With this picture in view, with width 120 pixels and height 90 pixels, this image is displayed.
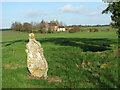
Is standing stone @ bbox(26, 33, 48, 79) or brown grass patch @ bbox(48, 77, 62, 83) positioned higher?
standing stone @ bbox(26, 33, 48, 79)

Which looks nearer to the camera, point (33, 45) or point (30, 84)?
point (30, 84)

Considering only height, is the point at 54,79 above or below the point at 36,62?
below

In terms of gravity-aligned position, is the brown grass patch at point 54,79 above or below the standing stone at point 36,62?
below

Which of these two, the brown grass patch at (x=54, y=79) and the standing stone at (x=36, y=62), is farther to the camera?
the standing stone at (x=36, y=62)

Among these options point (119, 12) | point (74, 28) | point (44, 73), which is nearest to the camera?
point (44, 73)

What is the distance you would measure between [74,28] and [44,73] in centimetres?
8770

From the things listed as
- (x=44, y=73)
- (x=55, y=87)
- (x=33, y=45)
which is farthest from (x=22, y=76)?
(x=55, y=87)

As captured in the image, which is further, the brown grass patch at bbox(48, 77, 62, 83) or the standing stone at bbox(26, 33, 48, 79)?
the standing stone at bbox(26, 33, 48, 79)

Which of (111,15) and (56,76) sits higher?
(111,15)

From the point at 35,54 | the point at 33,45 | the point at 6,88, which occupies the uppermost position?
the point at 33,45

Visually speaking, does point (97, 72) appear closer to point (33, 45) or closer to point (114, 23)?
point (33, 45)

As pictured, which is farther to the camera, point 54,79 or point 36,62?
point 36,62

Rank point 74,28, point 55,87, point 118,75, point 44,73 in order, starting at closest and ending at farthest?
point 55,87 < point 118,75 < point 44,73 < point 74,28

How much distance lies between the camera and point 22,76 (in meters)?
9.27
